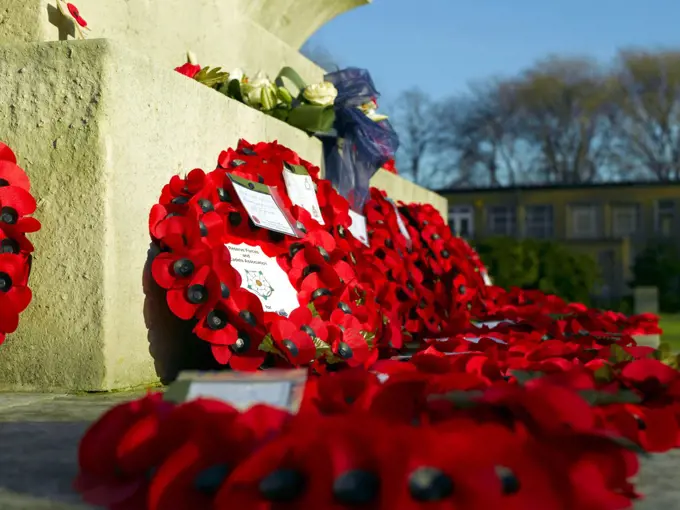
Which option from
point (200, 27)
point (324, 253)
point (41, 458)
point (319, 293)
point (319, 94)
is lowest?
point (41, 458)

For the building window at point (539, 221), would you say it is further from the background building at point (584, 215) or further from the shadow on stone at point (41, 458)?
the shadow on stone at point (41, 458)

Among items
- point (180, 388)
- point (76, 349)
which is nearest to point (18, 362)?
point (76, 349)

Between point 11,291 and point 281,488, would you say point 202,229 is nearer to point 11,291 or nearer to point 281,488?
point 11,291

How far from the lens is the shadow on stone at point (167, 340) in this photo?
2.75m

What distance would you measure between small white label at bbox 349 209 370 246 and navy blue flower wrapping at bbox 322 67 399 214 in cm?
18

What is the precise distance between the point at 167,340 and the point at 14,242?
57 cm

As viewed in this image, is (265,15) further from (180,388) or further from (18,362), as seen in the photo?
(180,388)

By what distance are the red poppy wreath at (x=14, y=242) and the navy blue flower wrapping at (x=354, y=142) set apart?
196 centimetres

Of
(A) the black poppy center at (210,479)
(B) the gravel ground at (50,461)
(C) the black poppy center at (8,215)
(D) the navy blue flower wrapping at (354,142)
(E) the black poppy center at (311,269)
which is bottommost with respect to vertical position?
(B) the gravel ground at (50,461)

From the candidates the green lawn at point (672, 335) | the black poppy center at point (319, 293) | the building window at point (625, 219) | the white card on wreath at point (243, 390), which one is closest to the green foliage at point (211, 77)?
the black poppy center at point (319, 293)

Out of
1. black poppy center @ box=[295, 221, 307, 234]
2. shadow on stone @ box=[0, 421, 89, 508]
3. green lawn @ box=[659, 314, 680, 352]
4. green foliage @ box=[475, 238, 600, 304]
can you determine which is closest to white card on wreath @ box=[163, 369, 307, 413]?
shadow on stone @ box=[0, 421, 89, 508]

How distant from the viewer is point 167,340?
2.83 meters

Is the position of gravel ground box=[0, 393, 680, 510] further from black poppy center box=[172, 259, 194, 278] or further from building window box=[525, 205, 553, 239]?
building window box=[525, 205, 553, 239]

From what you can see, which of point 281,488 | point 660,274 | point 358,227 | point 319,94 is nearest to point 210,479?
point 281,488
